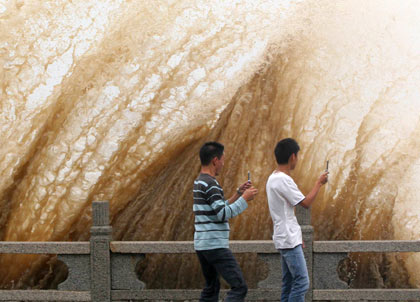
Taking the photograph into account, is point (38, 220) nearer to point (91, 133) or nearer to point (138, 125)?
point (91, 133)

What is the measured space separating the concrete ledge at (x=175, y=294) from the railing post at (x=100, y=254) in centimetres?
13

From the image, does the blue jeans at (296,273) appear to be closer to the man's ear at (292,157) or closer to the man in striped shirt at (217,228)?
the man in striped shirt at (217,228)

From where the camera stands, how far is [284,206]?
3871 millimetres

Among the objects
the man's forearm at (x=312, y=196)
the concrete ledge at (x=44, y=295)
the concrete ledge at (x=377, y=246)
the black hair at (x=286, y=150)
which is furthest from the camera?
the concrete ledge at (x=44, y=295)

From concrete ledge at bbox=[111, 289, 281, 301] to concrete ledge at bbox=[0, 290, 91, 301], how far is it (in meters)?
0.34

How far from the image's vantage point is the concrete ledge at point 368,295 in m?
5.43

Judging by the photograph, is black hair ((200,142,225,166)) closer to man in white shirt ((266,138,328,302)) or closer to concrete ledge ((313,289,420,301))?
man in white shirt ((266,138,328,302))

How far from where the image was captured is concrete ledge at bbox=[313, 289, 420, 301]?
5.43m

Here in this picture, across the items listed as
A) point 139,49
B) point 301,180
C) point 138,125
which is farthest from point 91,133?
point 301,180

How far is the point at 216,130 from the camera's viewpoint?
7.00 m

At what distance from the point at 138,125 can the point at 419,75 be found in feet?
12.1

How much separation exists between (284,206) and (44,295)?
3090 mm

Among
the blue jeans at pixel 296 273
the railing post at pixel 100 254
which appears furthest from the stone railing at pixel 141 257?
the blue jeans at pixel 296 273

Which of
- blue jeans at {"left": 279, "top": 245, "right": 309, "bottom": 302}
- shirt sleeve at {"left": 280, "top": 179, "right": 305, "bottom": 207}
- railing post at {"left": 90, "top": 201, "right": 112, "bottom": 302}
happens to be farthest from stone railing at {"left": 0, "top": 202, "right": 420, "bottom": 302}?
shirt sleeve at {"left": 280, "top": 179, "right": 305, "bottom": 207}
